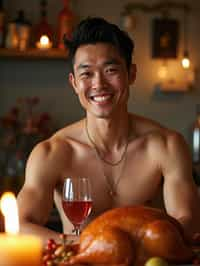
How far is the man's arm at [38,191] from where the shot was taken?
184 cm

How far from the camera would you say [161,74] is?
173 inches

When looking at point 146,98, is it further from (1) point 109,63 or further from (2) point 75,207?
(2) point 75,207

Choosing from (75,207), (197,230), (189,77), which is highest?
(189,77)

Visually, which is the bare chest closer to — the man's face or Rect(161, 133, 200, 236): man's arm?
Rect(161, 133, 200, 236): man's arm

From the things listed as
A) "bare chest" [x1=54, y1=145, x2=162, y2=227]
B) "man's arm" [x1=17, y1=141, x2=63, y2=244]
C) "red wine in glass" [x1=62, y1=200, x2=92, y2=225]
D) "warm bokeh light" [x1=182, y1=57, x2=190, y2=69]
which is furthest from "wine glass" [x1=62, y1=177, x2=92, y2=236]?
"warm bokeh light" [x1=182, y1=57, x2=190, y2=69]

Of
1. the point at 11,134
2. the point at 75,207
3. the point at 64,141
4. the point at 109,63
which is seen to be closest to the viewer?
the point at 75,207

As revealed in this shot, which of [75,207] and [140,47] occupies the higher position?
[140,47]

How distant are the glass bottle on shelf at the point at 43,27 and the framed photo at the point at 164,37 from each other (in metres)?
0.71

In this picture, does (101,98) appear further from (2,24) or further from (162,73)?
(162,73)

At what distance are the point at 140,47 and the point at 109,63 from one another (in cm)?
244

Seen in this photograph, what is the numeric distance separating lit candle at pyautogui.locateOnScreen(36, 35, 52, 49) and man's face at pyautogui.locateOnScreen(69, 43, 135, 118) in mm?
2115

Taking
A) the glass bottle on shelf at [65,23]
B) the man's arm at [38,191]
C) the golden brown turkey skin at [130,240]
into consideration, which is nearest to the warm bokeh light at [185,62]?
the glass bottle on shelf at [65,23]

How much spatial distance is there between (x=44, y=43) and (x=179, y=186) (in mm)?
2317

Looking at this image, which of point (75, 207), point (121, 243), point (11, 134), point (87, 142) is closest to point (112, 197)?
point (87, 142)
